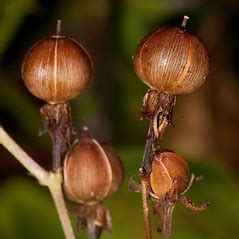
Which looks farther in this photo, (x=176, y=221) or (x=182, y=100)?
(x=182, y=100)

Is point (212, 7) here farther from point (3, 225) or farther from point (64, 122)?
point (64, 122)

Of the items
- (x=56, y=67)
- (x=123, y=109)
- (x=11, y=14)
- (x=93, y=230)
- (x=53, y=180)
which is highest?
(x=56, y=67)

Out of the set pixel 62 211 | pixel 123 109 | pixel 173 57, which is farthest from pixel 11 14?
pixel 173 57

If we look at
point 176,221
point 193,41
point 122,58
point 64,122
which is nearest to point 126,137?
point 122,58

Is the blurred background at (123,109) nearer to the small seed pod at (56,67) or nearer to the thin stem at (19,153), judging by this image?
the thin stem at (19,153)

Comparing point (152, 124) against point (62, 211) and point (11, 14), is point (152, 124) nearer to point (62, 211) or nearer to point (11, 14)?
point (62, 211)

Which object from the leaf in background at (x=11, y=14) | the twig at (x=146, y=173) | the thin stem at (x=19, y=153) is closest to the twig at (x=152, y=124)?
the twig at (x=146, y=173)
